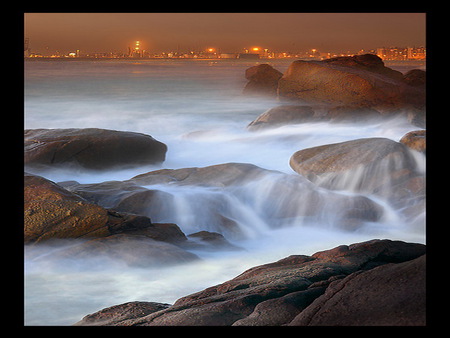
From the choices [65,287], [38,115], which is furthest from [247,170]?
[38,115]

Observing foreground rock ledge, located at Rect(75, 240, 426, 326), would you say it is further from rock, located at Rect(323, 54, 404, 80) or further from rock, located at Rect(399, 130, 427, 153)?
rock, located at Rect(323, 54, 404, 80)

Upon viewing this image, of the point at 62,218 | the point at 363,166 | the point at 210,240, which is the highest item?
the point at 363,166

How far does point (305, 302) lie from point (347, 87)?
8219 millimetres

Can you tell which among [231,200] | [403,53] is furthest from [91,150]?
[403,53]

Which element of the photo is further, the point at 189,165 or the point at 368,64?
the point at 368,64

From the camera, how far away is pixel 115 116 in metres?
9.77

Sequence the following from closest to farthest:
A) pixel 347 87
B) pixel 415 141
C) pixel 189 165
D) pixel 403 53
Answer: pixel 415 141 → pixel 403 53 → pixel 189 165 → pixel 347 87

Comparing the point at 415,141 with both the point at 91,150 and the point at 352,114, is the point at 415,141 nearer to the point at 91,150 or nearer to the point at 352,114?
the point at 352,114

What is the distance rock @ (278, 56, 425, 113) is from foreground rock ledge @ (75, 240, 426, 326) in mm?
7225

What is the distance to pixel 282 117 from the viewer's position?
10.2 m

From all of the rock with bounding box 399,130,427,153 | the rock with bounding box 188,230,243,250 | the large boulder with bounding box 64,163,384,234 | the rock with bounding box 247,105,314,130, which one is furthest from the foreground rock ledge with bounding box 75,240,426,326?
the rock with bounding box 247,105,314,130

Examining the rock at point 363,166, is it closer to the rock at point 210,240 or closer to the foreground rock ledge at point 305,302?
the rock at point 210,240
